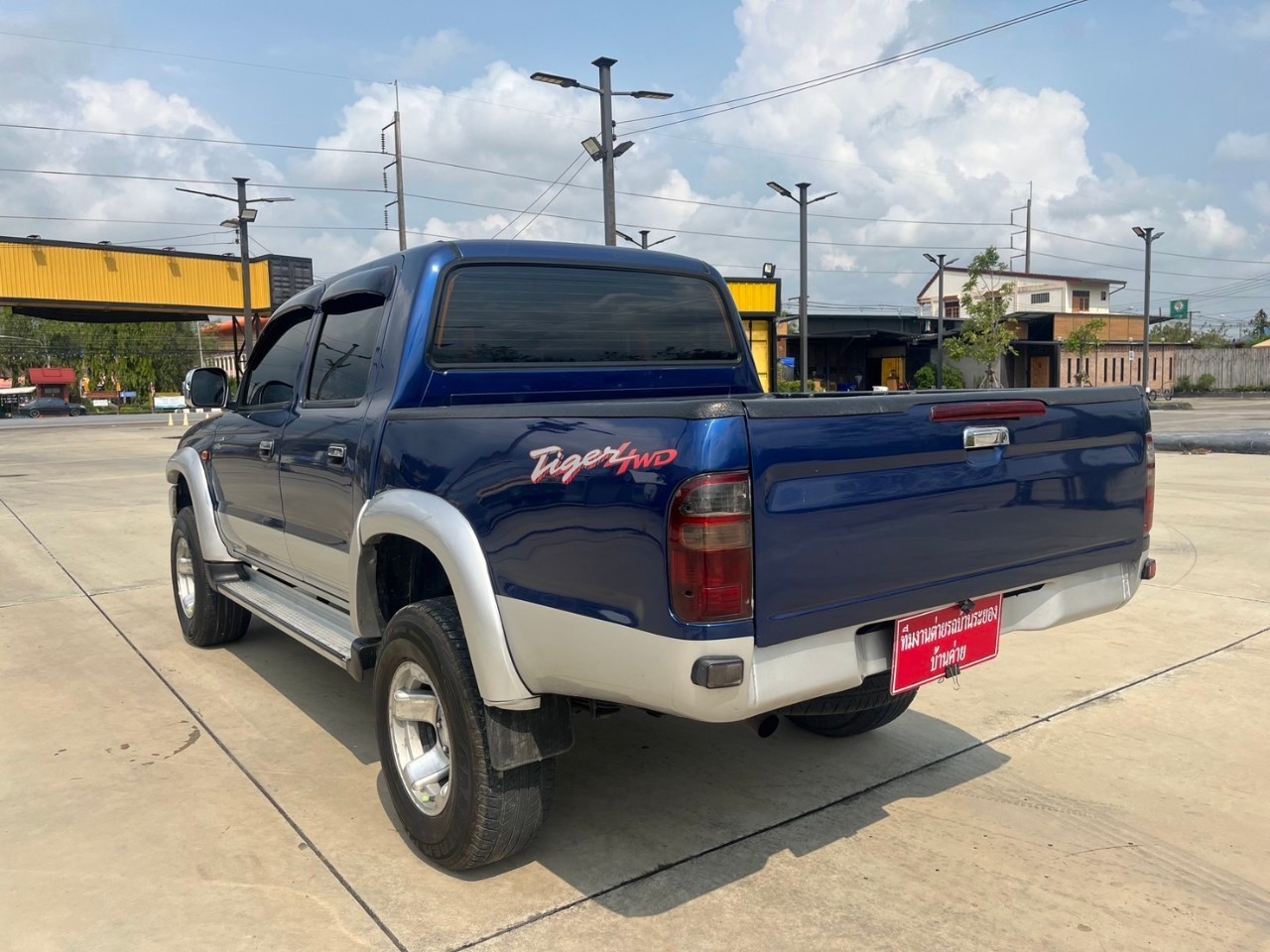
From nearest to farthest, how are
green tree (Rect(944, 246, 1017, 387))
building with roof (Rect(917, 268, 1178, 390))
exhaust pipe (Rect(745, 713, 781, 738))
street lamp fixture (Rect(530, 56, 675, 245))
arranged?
exhaust pipe (Rect(745, 713, 781, 738)) < street lamp fixture (Rect(530, 56, 675, 245)) < green tree (Rect(944, 246, 1017, 387)) < building with roof (Rect(917, 268, 1178, 390))

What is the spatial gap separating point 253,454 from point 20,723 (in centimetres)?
165

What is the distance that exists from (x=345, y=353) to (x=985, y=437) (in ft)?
8.40

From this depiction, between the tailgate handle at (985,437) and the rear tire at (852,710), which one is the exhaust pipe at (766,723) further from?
the tailgate handle at (985,437)

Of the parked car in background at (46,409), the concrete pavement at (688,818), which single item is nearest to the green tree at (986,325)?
the concrete pavement at (688,818)

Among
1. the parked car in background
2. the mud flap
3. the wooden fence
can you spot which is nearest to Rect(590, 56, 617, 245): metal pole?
the mud flap

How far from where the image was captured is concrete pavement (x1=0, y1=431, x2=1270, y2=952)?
9.52 ft

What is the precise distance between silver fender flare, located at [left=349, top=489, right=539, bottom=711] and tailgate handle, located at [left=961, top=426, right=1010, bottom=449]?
56.8 inches

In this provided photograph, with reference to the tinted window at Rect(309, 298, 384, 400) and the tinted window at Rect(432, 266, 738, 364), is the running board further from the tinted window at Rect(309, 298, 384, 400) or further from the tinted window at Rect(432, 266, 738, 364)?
the tinted window at Rect(432, 266, 738, 364)

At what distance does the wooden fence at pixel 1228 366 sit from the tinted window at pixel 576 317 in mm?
60341

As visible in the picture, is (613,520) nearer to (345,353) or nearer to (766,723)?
(766,723)

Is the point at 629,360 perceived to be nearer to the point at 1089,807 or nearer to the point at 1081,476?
the point at 1081,476

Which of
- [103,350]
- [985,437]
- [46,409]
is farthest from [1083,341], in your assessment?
[103,350]

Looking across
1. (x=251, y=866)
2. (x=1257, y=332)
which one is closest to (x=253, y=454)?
(x=251, y=866)

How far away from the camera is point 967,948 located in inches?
108
